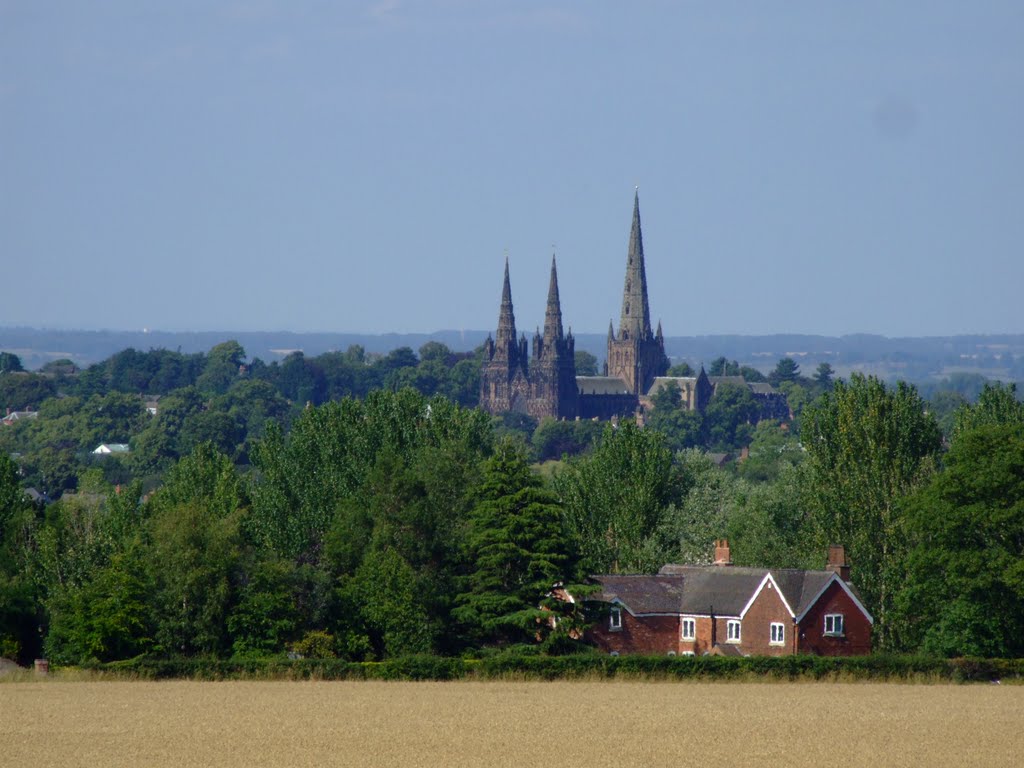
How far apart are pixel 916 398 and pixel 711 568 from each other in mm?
13483

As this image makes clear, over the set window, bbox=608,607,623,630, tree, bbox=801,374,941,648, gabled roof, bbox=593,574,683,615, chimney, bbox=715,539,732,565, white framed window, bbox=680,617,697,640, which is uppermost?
tree, bbox=801,374,941,648

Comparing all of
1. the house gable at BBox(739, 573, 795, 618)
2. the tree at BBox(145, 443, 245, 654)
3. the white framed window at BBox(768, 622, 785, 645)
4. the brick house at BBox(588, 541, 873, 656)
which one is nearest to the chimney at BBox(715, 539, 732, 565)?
the brick house at BBox(588, 541, 873, 656)

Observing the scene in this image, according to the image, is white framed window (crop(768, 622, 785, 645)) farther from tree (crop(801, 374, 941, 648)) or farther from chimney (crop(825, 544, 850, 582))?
tree (crop(801, 374, 941, 648))

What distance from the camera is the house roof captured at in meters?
60.1

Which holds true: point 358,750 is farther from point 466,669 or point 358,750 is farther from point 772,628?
point 772,628

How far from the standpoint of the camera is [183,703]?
153ft

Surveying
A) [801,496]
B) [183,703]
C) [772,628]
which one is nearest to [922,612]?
[772,628]

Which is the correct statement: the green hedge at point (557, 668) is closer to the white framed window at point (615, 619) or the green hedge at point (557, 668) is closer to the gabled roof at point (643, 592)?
the white framed window at point (615, 619)

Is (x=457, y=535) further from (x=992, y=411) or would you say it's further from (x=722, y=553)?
(x=992, y=411)

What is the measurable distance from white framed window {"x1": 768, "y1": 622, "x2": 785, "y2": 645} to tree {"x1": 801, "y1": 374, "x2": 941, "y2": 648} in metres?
3.71

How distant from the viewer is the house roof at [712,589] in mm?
60062

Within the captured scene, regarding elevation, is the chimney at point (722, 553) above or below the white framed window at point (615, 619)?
above

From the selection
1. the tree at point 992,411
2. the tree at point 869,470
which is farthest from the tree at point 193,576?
the tree at point 992,411

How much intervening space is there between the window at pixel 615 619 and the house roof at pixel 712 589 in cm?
31
